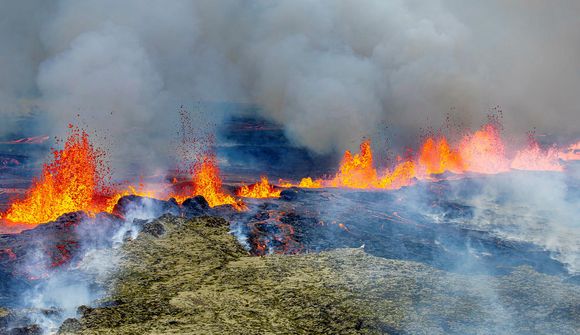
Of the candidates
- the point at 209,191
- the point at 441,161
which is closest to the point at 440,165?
the point at 441,161

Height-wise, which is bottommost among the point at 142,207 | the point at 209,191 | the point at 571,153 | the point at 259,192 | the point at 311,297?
the point at 311,297

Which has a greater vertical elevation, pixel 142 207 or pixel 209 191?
pixel 142 207

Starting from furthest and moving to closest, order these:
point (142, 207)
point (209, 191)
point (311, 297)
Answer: point (209, 191) < point (142, 207) < point (311, 297)

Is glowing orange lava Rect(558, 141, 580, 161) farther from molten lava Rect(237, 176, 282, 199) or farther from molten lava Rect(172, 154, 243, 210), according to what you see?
molten lava Rect(172, 154, 243, 210)

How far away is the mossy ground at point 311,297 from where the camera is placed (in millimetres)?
19922

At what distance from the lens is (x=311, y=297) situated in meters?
22.9

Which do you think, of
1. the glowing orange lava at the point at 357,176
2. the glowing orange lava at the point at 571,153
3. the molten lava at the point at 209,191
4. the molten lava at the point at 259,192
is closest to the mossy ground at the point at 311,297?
the molten lava at the point at 209,191

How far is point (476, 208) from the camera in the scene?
53.1 metres

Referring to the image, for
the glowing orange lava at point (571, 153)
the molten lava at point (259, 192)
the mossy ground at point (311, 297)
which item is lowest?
the mossy ground at point (311, 297)

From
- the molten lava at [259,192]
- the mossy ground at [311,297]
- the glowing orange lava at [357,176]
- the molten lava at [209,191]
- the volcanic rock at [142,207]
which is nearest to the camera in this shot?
the mossy ground at [311,297]

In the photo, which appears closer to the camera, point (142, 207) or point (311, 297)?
point (311, 297)

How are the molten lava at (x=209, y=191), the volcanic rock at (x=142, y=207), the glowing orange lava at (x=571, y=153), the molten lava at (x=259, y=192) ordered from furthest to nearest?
the glowing orange lava at (x=571, y=153), the molten lava at (x=259, y=192), the molten lava at (x=209, y=191), the volcanic rock at (x=142, y=207)

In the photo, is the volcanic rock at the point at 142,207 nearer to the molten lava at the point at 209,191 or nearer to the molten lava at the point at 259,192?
the molten lava at the point at 209,191

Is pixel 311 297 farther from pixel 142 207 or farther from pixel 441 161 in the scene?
pixel 441 161
